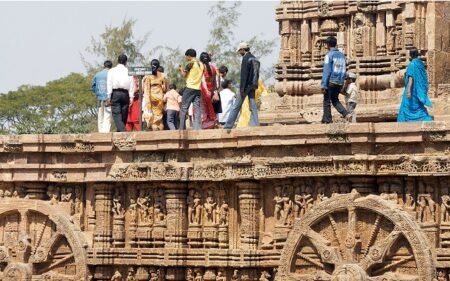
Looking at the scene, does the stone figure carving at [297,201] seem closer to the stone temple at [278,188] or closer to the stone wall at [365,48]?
the stone temple at [278,188]

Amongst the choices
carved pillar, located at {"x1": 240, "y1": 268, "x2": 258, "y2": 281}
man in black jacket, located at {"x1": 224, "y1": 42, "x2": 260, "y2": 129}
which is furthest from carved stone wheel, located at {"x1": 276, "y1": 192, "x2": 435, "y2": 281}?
man in black jacket, located at {"x1": 224, "y1": 42, "x2": 260, "y2": 129}

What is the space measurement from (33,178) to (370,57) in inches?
225

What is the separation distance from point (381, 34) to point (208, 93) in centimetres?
327

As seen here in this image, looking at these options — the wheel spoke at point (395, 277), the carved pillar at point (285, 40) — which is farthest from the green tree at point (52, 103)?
the wheel spoke at point (395, 277)

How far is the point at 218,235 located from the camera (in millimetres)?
26812

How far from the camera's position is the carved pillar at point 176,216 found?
27.1m

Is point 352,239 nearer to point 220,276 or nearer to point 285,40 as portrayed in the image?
point 220,276

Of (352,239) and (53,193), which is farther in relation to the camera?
(53,193)

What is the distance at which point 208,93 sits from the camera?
28.1m

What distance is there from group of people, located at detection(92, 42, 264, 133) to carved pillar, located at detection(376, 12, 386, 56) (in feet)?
7.80

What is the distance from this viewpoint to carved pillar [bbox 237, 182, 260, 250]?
86.5ft

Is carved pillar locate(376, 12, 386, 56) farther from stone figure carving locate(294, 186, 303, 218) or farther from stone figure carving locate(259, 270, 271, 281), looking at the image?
stone figure carving locate(259, 270, 271, 281)

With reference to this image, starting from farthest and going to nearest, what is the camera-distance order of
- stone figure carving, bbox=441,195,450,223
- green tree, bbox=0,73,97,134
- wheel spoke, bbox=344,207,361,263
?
green tree, bbox=0,73,97,134 → wheel spoke, bbox=344,207,361,263 → stone figure carving, bbox=441,195,450,223

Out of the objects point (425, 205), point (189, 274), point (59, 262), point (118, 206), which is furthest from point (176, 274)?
point (425, 205)
